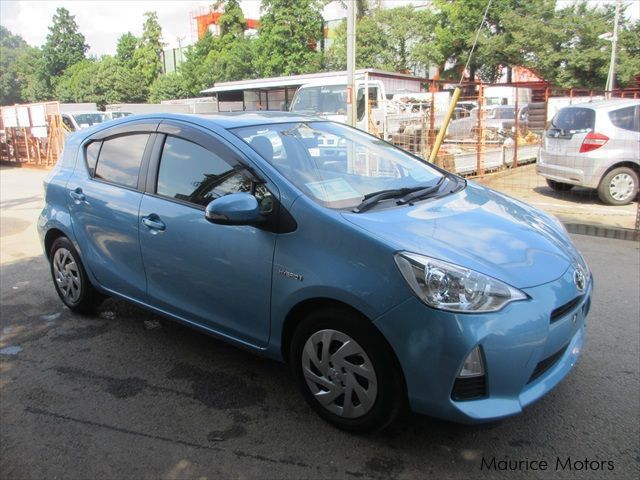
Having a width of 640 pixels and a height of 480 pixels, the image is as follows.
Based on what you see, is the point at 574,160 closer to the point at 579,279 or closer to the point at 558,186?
the point at 558,186

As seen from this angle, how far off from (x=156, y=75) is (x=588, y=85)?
4420cm

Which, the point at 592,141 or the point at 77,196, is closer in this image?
the point at 77,196

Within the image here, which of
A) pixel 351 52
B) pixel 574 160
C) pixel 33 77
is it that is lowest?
pixel 574 160

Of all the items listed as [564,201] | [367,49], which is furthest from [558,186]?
[367,49]

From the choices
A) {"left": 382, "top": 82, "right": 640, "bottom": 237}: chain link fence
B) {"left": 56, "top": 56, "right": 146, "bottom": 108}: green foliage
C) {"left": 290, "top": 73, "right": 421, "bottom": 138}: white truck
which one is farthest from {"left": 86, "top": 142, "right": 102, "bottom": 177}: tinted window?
{"left": 56, "top": 56, "right": 146, "bottom": 108}: green foliage

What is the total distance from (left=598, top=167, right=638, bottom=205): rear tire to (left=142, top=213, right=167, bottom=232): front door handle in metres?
7.78

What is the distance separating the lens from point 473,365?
2404mm

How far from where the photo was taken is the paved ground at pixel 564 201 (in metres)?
7.94

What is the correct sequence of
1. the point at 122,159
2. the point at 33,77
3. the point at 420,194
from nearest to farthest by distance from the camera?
A: 1. the point at 420,194
2. the point at 122,159
3. the point at 33,77

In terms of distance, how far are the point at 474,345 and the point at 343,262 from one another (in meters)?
0.70

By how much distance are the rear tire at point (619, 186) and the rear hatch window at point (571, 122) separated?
813 millimetres

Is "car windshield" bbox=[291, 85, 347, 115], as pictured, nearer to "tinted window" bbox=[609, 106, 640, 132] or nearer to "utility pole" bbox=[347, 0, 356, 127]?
"utility pole" bbox=[347, 0, 356, 127]

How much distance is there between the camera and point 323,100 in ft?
43.6

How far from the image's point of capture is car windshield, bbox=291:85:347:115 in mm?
13047
